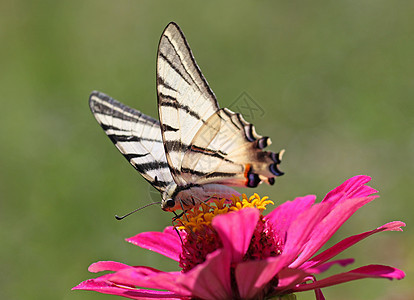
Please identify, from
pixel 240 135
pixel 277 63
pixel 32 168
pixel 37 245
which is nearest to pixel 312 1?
pixel 277 63

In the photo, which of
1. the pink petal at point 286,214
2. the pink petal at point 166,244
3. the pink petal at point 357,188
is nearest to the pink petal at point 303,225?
the pink petal at point 357,188

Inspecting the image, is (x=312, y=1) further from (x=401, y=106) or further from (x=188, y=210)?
(x=188, y=210)

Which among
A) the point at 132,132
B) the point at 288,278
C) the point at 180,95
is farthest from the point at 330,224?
the point at 132,132

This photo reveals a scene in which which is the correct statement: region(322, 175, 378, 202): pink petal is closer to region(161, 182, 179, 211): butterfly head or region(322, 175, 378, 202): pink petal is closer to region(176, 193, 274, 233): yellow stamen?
region(176, 193, 274, 233): yellow stamen

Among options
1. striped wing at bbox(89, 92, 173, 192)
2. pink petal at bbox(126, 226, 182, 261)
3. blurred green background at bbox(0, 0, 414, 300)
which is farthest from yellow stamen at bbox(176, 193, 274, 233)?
blurred green background at bbox(0, 0, 414, 300)

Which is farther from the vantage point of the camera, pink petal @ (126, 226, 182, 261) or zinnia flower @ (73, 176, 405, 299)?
pink petal @ (126, 226, 182, 261)

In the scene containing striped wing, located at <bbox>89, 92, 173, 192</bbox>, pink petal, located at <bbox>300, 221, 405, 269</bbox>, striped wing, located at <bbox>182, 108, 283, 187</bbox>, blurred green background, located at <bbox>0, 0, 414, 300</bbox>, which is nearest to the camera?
pink petal, located at <bbox>300, 221, 405, 269</bbox>
